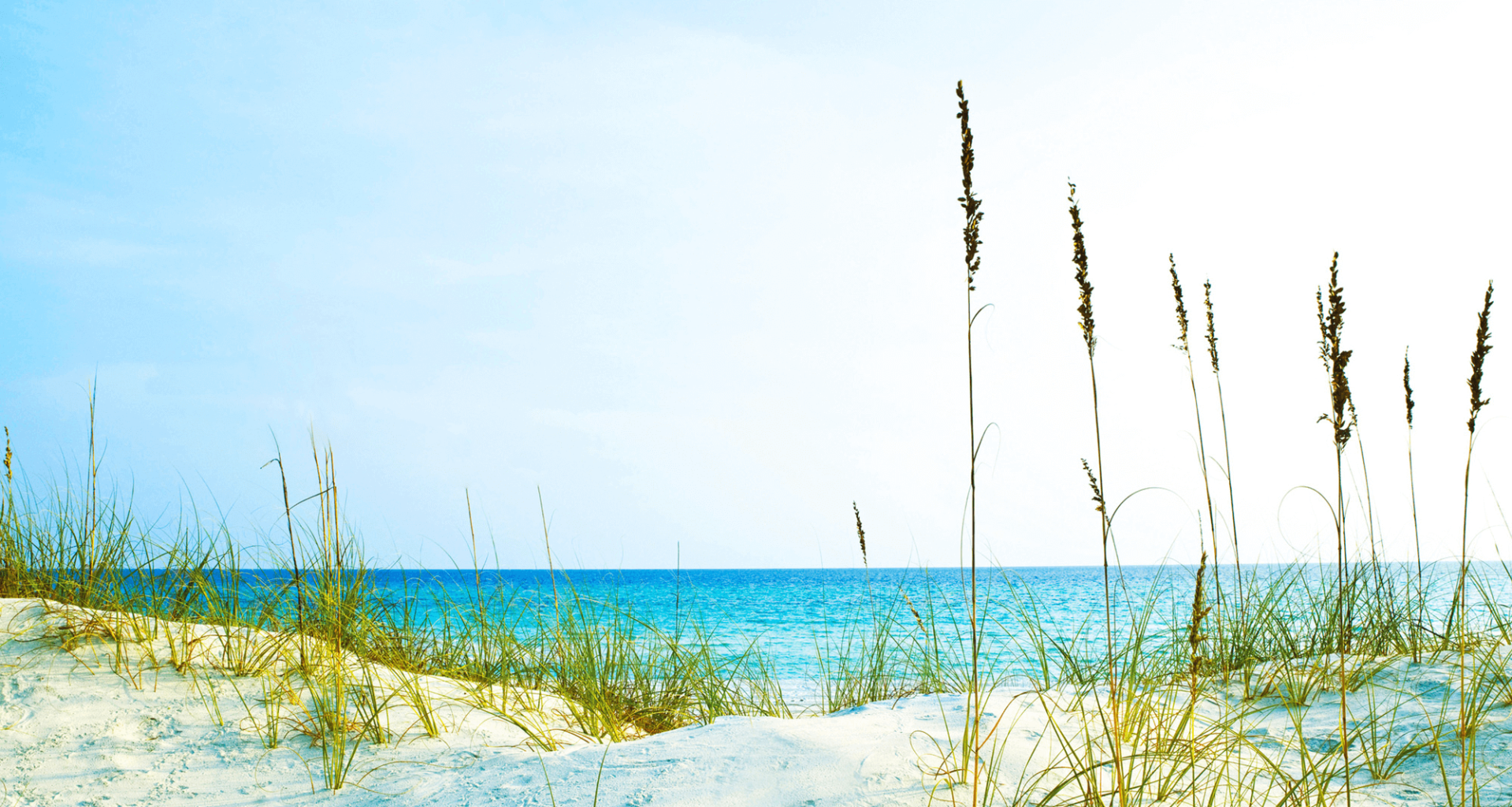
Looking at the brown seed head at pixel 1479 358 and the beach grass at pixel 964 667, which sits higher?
the brown seed head at pixel 1479 358

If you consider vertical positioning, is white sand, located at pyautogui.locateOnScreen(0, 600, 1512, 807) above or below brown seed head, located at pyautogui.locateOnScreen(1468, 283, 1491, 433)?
below

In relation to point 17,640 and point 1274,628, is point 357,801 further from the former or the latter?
point 1274,628

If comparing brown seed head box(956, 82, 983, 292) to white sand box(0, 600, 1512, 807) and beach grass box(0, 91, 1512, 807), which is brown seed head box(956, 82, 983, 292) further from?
white sand box(0, 600, 1512, 807)

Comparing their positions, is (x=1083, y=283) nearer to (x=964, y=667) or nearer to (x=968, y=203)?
(x=968, y=203)

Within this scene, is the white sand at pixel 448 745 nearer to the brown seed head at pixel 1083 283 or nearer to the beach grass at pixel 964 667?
the beach grass at pixel 964 667

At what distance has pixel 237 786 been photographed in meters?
2.40

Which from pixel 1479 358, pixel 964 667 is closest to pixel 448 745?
pixel 964 667

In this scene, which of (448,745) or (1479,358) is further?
(448,745)

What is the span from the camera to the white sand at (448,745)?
2.08 metres

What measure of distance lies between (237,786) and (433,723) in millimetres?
577

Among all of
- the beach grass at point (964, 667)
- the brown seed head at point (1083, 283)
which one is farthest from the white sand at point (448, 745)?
the brown seed head at point (1083, 283)

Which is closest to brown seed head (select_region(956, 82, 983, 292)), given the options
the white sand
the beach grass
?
the beach grass

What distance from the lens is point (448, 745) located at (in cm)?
269

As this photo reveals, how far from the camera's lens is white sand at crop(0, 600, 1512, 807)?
6.82 ft
